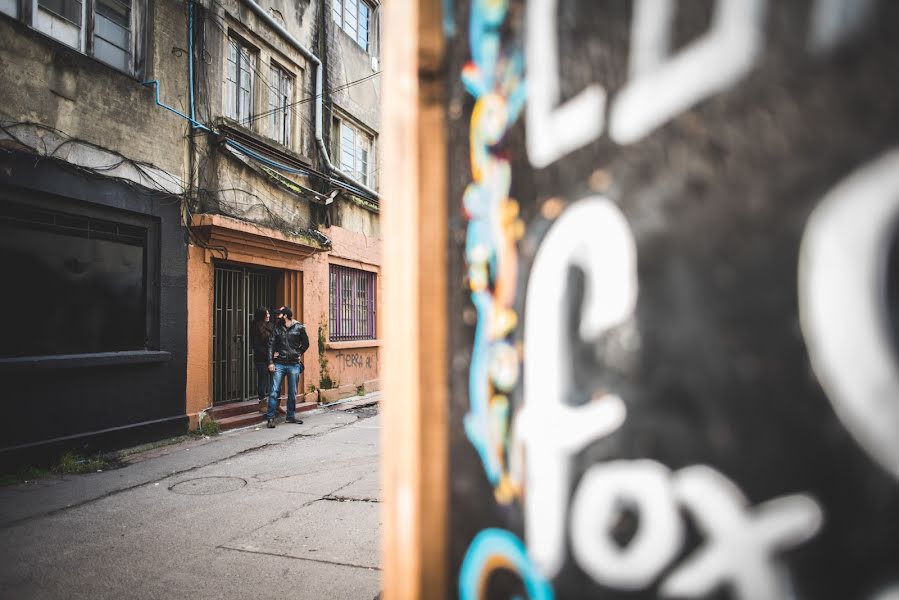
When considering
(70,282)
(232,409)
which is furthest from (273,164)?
(232,409)

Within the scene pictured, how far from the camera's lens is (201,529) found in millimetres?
4094

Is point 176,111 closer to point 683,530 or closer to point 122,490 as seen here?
point 122,490

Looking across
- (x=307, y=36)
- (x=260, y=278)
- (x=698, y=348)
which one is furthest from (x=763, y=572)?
(x=307, y=36)

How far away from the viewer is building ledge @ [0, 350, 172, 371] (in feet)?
18.1

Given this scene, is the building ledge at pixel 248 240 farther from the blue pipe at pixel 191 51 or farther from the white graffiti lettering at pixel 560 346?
the white graffiti lettering at pixel 560 346

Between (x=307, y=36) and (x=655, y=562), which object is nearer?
(x=655, y=562)

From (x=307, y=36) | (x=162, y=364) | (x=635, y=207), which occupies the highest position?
(x=307, y=36)

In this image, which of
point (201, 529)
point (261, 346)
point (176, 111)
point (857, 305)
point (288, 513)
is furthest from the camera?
point (261, 346)

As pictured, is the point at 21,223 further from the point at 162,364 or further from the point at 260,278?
the point at 260,278

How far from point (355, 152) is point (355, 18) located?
10.4 feet

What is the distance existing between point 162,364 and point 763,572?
7.81 m

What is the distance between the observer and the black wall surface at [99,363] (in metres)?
5.56

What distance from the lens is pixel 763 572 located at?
65cm

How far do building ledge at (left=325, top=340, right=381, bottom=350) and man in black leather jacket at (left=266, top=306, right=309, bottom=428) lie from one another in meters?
2.29
